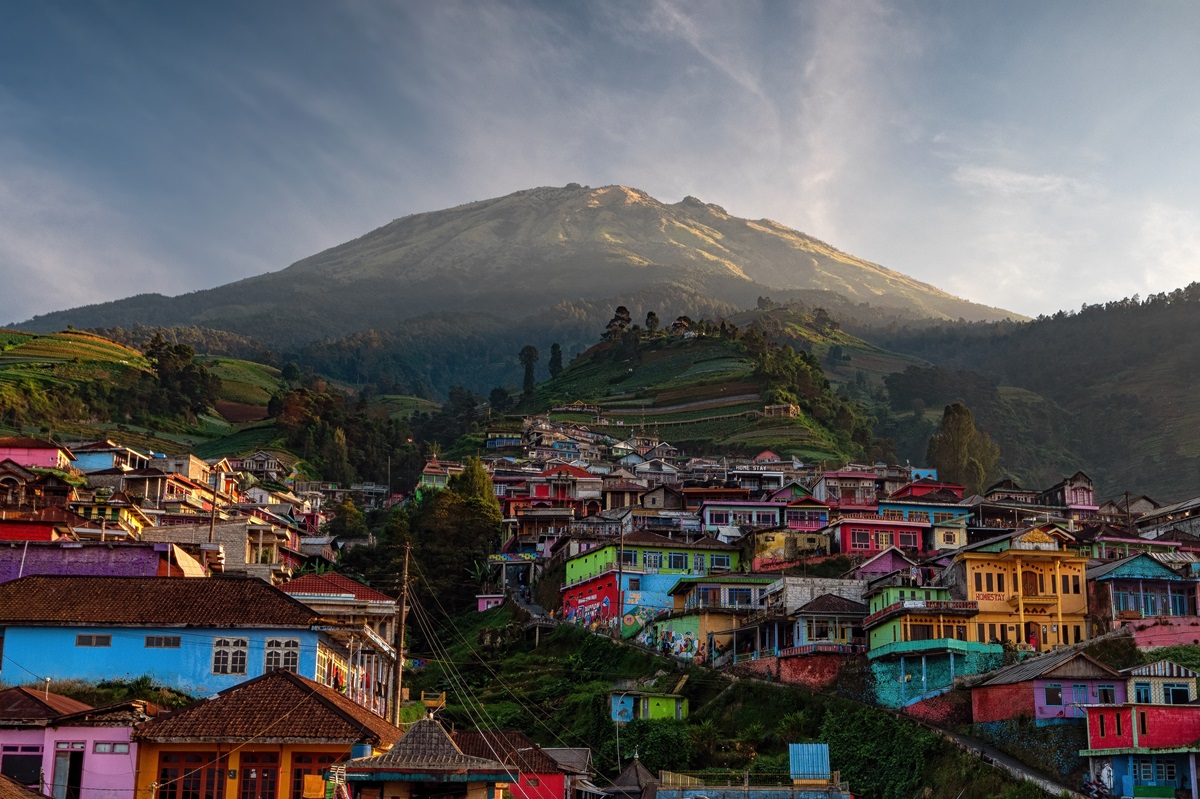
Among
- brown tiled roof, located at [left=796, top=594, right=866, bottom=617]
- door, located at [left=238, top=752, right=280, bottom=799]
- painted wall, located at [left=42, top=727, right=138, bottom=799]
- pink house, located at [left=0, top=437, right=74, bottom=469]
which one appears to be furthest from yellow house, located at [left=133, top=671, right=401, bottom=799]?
pink house, located at [left=0, top=437, right=74, bottom=469]

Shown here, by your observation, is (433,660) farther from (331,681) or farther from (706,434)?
(706,434)

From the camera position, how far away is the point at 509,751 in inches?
1615

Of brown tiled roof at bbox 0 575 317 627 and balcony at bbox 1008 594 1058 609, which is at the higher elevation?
balcony at bbox 1008 594 1058 609

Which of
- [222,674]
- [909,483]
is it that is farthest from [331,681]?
[909,483]

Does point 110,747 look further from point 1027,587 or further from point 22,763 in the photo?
point 1027,587

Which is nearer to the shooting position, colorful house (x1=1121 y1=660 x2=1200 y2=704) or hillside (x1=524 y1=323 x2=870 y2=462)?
colorful house (x1=1121 y1=660 x2=1200 y2=704)

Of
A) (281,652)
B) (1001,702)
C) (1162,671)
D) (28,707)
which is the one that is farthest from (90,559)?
(1162,671)

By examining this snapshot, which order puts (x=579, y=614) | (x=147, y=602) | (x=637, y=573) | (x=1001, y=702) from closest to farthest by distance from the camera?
(x=147, y=602)
(x=1001, y=702)
(x=637, y=573)
(x=579, y=614)

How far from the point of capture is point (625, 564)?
6581 cm

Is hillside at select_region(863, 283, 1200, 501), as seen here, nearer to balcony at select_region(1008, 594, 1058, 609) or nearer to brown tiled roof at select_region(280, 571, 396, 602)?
balcony at select_region(1008, 594, 1058, 609)

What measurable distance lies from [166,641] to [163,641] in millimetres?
93

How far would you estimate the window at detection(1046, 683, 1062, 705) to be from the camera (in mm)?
42750

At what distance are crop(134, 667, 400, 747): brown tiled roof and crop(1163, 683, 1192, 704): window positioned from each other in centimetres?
2338

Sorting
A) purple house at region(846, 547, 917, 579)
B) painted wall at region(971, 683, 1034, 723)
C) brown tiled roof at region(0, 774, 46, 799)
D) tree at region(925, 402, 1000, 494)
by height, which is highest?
tree at region(925, 402, 1000, 494)
